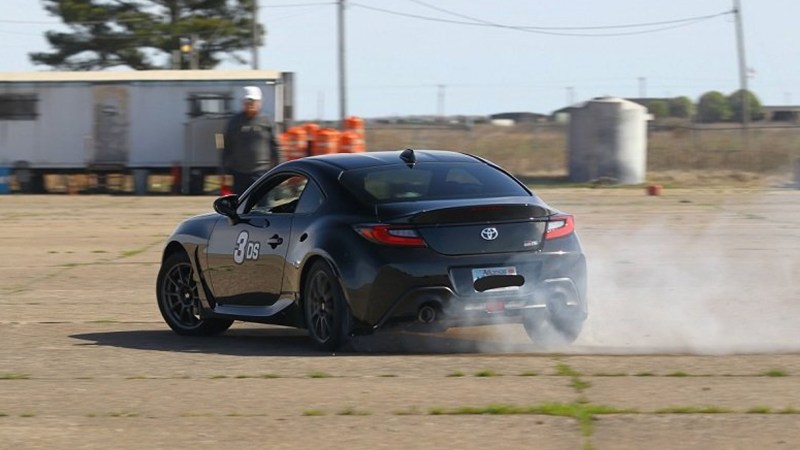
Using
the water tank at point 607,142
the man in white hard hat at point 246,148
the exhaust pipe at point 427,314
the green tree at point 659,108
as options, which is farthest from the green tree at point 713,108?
the exhaust pipe at point 427,314

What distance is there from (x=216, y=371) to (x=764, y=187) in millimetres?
26963

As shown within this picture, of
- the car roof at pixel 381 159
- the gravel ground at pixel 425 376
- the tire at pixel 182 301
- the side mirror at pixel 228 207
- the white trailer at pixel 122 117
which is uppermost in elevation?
the white trailer at pixel 122 117

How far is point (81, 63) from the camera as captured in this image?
6625 cm

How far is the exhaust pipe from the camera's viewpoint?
364 inches

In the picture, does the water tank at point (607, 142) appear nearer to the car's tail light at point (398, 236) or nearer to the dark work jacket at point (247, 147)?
the dark work jacket at point (247, 147)

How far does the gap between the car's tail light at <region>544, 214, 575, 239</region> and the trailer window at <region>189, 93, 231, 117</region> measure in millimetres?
25160

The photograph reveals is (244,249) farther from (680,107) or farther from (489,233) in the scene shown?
(680,107)

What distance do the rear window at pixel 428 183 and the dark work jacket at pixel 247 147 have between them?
6.95 meters

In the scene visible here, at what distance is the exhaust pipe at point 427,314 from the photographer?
9234 millimetres

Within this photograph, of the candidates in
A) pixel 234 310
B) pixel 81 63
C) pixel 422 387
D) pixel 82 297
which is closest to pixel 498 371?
pixel 422 387

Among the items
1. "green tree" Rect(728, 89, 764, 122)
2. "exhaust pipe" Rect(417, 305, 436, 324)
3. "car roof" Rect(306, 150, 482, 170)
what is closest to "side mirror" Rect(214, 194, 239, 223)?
"car roof" Rect(306, 150, 482, 170)

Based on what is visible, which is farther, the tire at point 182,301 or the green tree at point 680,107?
the green tree at point 680,107

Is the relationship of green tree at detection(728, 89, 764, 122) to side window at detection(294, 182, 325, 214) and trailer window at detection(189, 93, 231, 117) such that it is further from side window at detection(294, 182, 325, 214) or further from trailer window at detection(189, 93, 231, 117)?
side window at detection(294, 182, 325, 214)

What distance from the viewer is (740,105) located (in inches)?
2138
